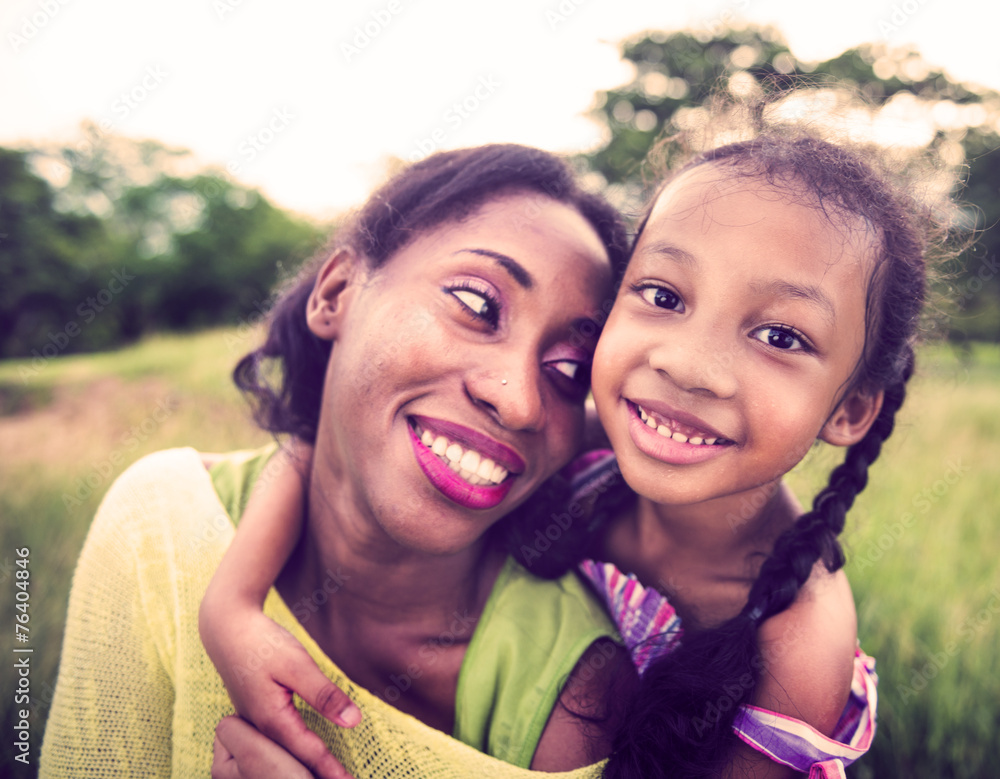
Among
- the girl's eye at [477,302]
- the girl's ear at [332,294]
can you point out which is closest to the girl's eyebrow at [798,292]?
the girl's eye at [477,302]

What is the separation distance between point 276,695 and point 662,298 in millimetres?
1328

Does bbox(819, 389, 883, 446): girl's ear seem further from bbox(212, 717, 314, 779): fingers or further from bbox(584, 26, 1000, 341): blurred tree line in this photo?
bbox(584, 26, 1000, 341): blurred tree line

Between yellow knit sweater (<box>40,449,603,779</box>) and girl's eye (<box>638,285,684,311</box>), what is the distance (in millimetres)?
1150

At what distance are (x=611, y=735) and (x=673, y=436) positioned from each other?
2.62 ft

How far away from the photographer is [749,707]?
1529mm

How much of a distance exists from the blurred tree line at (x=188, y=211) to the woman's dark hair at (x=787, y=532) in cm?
845

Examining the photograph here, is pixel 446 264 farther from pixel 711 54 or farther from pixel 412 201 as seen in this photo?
pixel 711 54

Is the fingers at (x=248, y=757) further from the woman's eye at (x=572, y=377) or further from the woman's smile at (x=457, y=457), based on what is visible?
the woman's eye at (x=572, y=377)

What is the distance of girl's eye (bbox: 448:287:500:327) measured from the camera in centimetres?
158

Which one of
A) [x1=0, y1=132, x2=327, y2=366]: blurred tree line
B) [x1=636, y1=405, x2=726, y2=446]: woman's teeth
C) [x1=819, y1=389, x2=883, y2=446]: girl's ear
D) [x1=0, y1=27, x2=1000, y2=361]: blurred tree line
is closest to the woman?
[x1=636, y1=405, x2=726, y2=446]: woman's teeth

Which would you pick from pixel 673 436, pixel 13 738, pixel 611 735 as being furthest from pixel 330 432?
pixel 13 738

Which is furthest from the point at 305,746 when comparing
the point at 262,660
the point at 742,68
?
the point at 742,68

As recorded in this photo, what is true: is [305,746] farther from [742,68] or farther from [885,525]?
[742,68]

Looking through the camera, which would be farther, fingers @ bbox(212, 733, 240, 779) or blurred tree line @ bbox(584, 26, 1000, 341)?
blurred tree line @ bbox(584, 26, 1000, 341)
